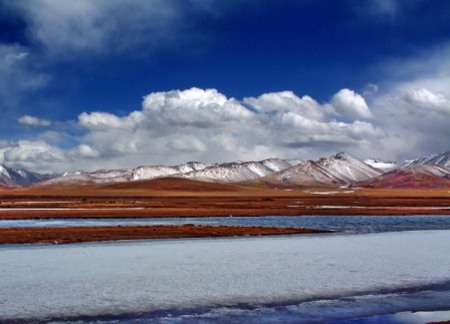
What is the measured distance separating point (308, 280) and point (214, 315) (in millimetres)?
7258

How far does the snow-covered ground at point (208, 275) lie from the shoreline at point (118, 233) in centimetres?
377

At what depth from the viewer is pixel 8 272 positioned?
26016mm

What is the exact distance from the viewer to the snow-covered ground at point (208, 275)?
1941cm

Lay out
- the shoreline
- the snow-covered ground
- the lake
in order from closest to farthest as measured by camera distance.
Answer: the lake, the snow-covered ground, the shoreline

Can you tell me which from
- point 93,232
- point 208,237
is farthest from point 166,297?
point 93,232

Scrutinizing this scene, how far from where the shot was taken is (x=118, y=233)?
45.8 metres

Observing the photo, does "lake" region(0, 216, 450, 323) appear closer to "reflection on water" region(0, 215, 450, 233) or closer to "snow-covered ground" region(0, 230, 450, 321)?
"snow-covered ground" region(0, 230, 450, 321)

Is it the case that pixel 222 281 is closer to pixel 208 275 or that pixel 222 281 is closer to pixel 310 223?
pixel 208 275

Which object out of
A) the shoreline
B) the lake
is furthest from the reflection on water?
the lake

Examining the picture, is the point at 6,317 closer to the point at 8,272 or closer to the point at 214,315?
the point at 214,315

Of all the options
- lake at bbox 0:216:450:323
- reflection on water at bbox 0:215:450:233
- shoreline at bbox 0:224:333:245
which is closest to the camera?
lake at bbox 0:216:450:323

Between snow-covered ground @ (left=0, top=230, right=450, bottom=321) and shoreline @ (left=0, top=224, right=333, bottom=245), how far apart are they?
3.77 meters

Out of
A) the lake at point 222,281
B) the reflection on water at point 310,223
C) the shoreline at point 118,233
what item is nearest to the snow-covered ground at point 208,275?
the lake at point 222,281

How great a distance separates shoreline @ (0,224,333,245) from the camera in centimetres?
4128
